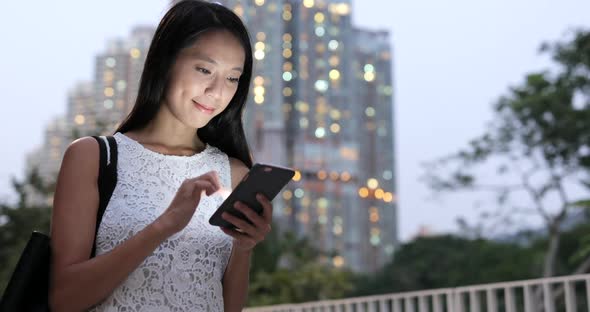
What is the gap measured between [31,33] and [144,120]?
321 ft

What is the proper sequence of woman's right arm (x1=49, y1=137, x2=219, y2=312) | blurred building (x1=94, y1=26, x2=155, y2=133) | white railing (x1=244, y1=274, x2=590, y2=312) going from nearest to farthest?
woman's right arm (x1=49, y1=137, x2=219, y2=312)
white railing (x1=244, y1=274, x2=590, y2=312)
blurred building (x1=94, y1=26, x2=155, y2=133)

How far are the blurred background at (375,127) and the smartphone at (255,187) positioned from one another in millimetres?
406

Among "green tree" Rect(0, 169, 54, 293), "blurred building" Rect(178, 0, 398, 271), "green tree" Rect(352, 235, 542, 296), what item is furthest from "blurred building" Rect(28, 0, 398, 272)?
"green tree" Rect(0, 169, 54, 293)

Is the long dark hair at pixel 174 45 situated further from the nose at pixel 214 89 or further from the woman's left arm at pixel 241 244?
the woman's left arm at pixel 241 244

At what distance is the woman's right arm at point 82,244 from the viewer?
4.30 feet

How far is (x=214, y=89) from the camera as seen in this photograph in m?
1.47

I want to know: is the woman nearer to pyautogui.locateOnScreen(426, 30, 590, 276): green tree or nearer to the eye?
the eye

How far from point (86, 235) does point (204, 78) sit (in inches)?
13.3

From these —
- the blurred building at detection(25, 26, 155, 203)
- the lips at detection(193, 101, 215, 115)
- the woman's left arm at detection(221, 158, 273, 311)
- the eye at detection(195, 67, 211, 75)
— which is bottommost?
the woman's left arm at detection(221, 158, 273, 311)

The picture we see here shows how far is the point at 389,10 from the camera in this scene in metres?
126

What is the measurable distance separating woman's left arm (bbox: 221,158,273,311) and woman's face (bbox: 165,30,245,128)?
0.70 feet

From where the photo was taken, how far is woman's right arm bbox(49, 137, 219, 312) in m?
1.30

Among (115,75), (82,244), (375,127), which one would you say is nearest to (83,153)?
(82,244)

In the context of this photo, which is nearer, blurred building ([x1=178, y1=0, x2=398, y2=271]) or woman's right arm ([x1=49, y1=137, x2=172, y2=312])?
woman's right arm ([x1=49, y1=137, x2=172, y2=312])
